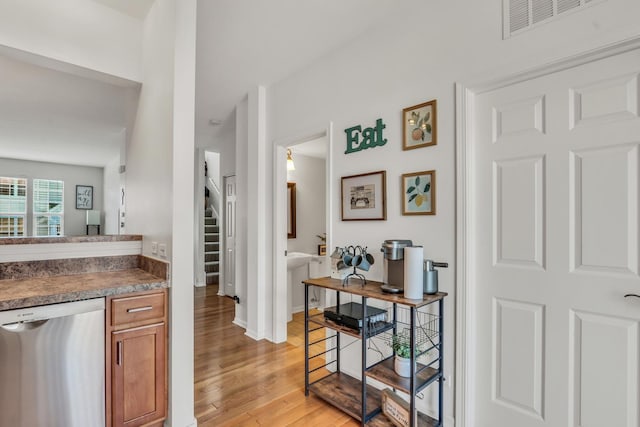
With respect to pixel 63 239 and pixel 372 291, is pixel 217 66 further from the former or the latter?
pixel 372 291

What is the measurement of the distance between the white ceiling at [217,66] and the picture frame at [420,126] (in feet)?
2.46

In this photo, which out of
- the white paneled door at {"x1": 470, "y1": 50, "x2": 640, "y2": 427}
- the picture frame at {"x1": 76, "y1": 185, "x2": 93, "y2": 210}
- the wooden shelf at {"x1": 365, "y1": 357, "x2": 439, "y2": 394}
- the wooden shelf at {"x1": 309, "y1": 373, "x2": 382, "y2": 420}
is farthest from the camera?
the picture frame at {"x1": 76, "y1": 185, "x2": 93, "y2": 210}

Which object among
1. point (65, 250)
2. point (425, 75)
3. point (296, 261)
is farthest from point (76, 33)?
point (296, 261)

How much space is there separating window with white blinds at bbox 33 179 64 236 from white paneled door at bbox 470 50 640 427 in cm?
1006

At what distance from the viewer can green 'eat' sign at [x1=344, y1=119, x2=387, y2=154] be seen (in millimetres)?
2305

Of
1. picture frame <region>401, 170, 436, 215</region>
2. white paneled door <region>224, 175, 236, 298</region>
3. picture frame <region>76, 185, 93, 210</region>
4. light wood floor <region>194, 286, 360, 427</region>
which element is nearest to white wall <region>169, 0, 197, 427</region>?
light wood floor <region>194, 286, 360, 427</region>

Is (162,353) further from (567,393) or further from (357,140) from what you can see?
(567,393)

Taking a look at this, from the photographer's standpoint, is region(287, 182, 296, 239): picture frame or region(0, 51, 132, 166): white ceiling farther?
region(287, 182, 296, 239): picture frame

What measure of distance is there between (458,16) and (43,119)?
567 centimetres

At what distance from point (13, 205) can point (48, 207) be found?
0.66 meters

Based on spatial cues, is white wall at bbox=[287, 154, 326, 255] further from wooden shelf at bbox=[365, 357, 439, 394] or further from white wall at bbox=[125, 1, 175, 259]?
wooden shelf at bbox=[365, 357, 439, 394]

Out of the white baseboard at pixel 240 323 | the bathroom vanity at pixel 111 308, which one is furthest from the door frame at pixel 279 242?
the bathroom vanity at pixel 111 308

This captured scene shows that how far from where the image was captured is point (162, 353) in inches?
73.3

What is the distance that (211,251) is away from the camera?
6.89 metres
